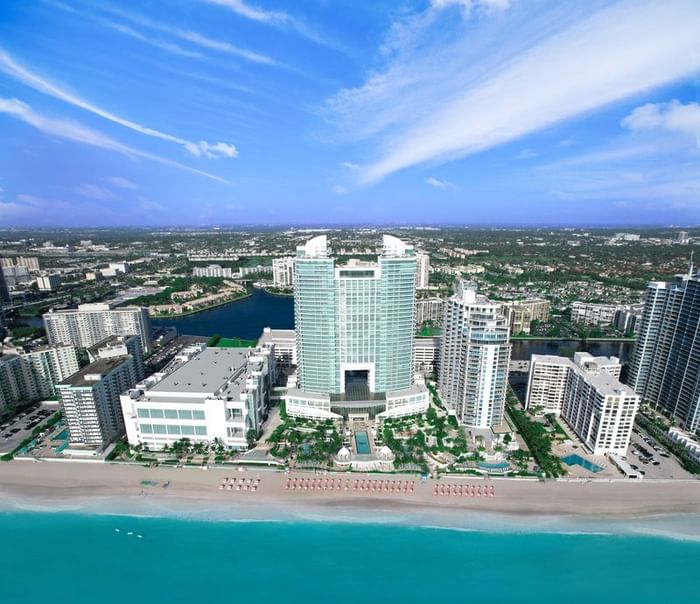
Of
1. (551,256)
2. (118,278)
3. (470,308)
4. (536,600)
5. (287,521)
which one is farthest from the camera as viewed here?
(551,256)

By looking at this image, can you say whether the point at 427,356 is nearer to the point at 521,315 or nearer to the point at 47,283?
the point at 521,315

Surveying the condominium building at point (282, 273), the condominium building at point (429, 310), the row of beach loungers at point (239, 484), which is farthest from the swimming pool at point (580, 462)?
the condominium building at point (282, 273)

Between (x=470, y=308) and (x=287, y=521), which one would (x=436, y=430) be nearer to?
(x=470, y=308)

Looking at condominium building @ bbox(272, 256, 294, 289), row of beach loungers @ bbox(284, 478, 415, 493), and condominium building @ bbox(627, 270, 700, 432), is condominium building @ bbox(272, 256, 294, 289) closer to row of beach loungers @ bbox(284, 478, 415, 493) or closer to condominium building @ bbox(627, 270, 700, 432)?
row of beach loungers @ bbox(284, 478, 415, 493)

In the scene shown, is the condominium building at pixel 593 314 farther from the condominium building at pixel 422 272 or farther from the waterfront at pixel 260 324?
the condominium building at pixel 422 272

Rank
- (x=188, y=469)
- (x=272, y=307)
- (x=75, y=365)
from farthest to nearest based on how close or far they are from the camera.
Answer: (x=272, y=307) → (x=75, y=365) → (x=188, y=469)

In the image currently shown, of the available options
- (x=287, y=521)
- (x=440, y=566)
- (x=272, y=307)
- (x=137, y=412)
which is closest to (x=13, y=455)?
(x=137, y=412)

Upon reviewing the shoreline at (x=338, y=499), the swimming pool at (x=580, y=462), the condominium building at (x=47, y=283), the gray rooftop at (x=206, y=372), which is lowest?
the shoreline at (x=338, y=499)
